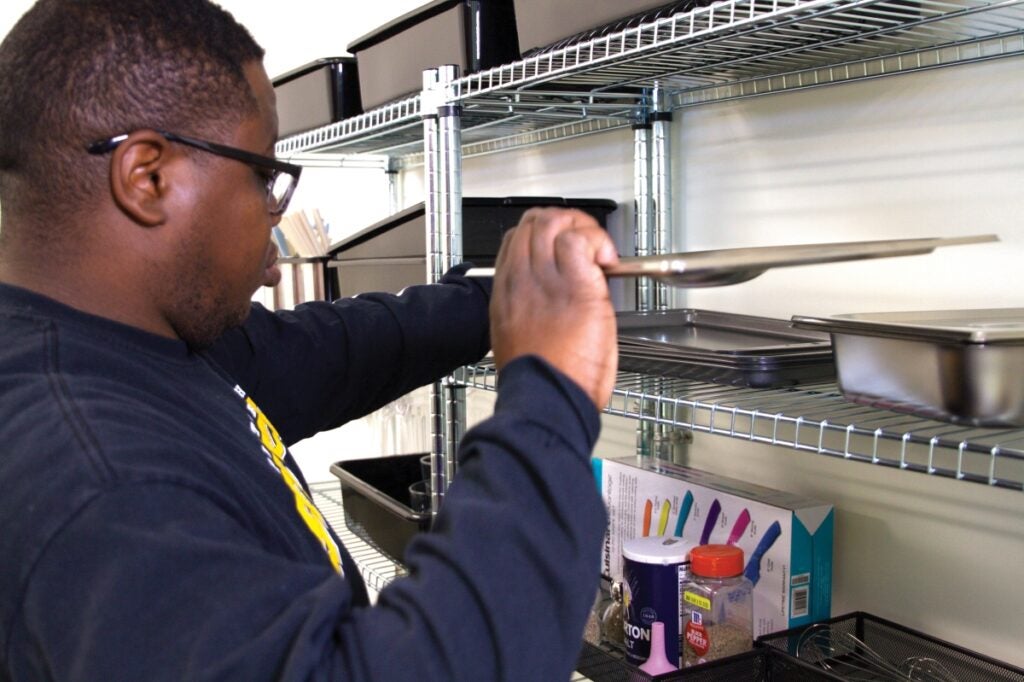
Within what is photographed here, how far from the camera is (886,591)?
117 cm

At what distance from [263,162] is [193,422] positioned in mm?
197

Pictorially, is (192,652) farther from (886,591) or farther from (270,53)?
(270,53)

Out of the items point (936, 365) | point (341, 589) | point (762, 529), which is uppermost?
point (936, 365)

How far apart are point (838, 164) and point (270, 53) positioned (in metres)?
2.02

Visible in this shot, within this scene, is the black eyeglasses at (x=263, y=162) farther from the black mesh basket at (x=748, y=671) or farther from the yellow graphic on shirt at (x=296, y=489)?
the black mesh basket at (x=748, y=671)

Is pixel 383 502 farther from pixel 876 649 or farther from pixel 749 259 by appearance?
pixel 749 259

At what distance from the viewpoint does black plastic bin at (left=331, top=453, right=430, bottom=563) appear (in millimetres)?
1532

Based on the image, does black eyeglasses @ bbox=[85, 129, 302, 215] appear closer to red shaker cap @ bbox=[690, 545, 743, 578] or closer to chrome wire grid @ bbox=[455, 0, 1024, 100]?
chrome wire grid @ bbox=[455, 0, 1024, 100]

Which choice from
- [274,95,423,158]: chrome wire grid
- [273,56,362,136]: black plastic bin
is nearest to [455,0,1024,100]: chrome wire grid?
[274,95,423,158]: chrome wire grid

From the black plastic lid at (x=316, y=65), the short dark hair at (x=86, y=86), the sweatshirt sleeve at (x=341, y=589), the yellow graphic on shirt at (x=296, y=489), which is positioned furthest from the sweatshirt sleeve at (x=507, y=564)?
the black plastic lid at (x=316, y=65)

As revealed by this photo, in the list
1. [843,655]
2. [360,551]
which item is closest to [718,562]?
[843,655]

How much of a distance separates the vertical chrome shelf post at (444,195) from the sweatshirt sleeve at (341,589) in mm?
814

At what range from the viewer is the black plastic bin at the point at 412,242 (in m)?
1.45

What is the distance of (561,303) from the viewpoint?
1.95 ft
